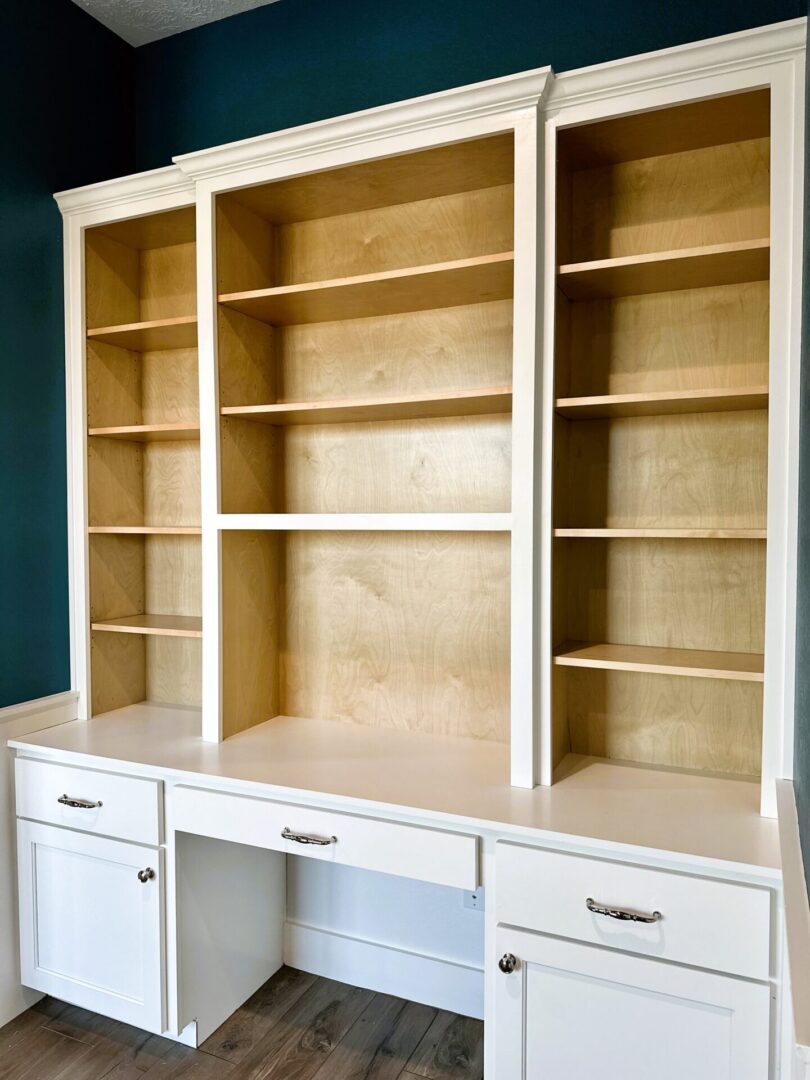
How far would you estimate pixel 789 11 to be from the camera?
1.74 m

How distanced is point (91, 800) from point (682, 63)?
7.34 ft

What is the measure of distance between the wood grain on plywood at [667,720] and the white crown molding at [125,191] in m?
1.74

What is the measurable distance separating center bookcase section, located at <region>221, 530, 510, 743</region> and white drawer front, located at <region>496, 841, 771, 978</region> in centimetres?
55

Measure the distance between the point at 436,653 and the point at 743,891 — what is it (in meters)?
0.98

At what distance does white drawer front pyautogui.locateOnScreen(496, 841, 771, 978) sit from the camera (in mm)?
1332

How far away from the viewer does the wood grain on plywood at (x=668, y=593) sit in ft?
5.82

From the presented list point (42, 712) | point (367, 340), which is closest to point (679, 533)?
point (367, 340)

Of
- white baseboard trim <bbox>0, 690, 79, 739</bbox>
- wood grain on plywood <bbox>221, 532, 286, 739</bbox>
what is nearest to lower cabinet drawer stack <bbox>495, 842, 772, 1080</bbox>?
wood grain on plywood <bbox>221, 532, 286, 739</bbox>

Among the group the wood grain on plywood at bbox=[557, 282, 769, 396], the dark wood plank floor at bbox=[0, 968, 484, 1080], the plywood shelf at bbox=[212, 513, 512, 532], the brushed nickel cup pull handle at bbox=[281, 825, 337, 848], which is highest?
the wood grain on plywood at bbox=[557, 282, 769, 396]

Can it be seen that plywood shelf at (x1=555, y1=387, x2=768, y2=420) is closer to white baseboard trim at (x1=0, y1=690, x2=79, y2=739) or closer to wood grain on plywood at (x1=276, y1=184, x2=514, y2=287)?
wood grain on plywood at (x1=276, y1=184, x2=514, y2=287)

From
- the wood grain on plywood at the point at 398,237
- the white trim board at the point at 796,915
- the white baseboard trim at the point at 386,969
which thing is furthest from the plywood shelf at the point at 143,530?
the white trim board at the point at 796,915

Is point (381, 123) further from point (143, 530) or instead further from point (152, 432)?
point (143, 530)

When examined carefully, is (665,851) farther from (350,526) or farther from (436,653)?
(350,526)

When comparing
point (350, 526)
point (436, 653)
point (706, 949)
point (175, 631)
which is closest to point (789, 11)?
point (350, 526)
